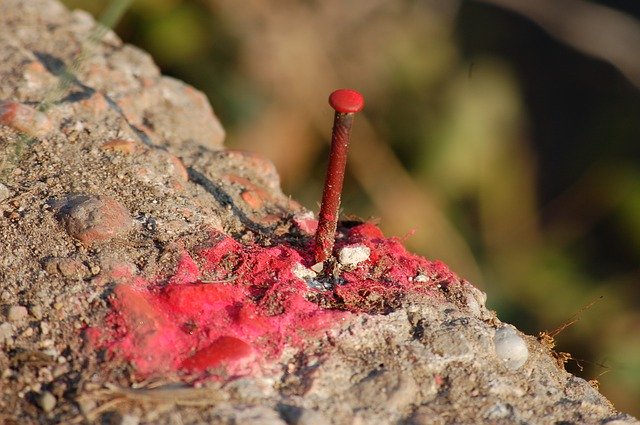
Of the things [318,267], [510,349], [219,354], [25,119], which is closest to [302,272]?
[318,267]

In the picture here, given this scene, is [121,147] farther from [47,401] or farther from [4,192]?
[47,401]

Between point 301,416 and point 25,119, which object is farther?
point 25,119

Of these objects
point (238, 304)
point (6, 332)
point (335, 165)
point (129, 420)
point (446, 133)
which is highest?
point (446, 133)

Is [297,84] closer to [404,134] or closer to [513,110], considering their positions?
[404,134]

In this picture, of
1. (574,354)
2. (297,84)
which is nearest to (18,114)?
(297,84)

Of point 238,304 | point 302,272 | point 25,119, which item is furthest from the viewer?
point 25,119

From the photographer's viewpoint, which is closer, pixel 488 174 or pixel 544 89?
pixel 488 174
